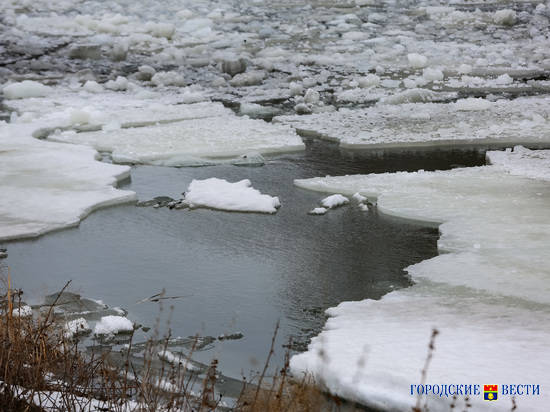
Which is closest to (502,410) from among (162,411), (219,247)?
(162,411)

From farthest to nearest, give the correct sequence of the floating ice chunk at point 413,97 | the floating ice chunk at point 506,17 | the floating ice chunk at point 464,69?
the floating ice chunk at point 506,17
the floating ice chunk at point 464,69
the floating ice chunk at point 413,97

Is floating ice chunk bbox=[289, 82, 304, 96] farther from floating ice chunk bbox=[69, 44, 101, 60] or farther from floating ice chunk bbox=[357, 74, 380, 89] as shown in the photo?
floating ice chunk bbox=[69, 44, 101, 60]

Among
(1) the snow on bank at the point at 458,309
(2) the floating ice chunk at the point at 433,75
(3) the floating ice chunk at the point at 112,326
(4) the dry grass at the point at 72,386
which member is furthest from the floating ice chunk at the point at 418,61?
(4) the dry grass at the point at 72,386

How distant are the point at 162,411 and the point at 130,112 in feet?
25.4

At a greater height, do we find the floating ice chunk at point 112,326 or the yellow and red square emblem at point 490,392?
the yellow and red square emblem at point 490,392

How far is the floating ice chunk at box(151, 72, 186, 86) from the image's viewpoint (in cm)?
1219

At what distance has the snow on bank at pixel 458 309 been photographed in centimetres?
333

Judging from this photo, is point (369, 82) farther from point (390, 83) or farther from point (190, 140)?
point (190, 140)

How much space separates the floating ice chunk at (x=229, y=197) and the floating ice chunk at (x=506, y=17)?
11.1m

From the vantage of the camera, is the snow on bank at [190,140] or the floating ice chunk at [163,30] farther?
the floating ice chunk at [163,30]

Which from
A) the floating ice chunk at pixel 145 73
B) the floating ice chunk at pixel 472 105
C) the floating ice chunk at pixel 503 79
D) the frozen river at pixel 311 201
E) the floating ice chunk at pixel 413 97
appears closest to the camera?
the frozen river at pixel 311 201

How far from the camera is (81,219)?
617 cm

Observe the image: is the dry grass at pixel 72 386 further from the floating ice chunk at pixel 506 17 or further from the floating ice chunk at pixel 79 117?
the floating ice chunk at pixel 506 17

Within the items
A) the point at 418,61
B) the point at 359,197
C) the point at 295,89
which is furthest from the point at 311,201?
the point at 418,61
